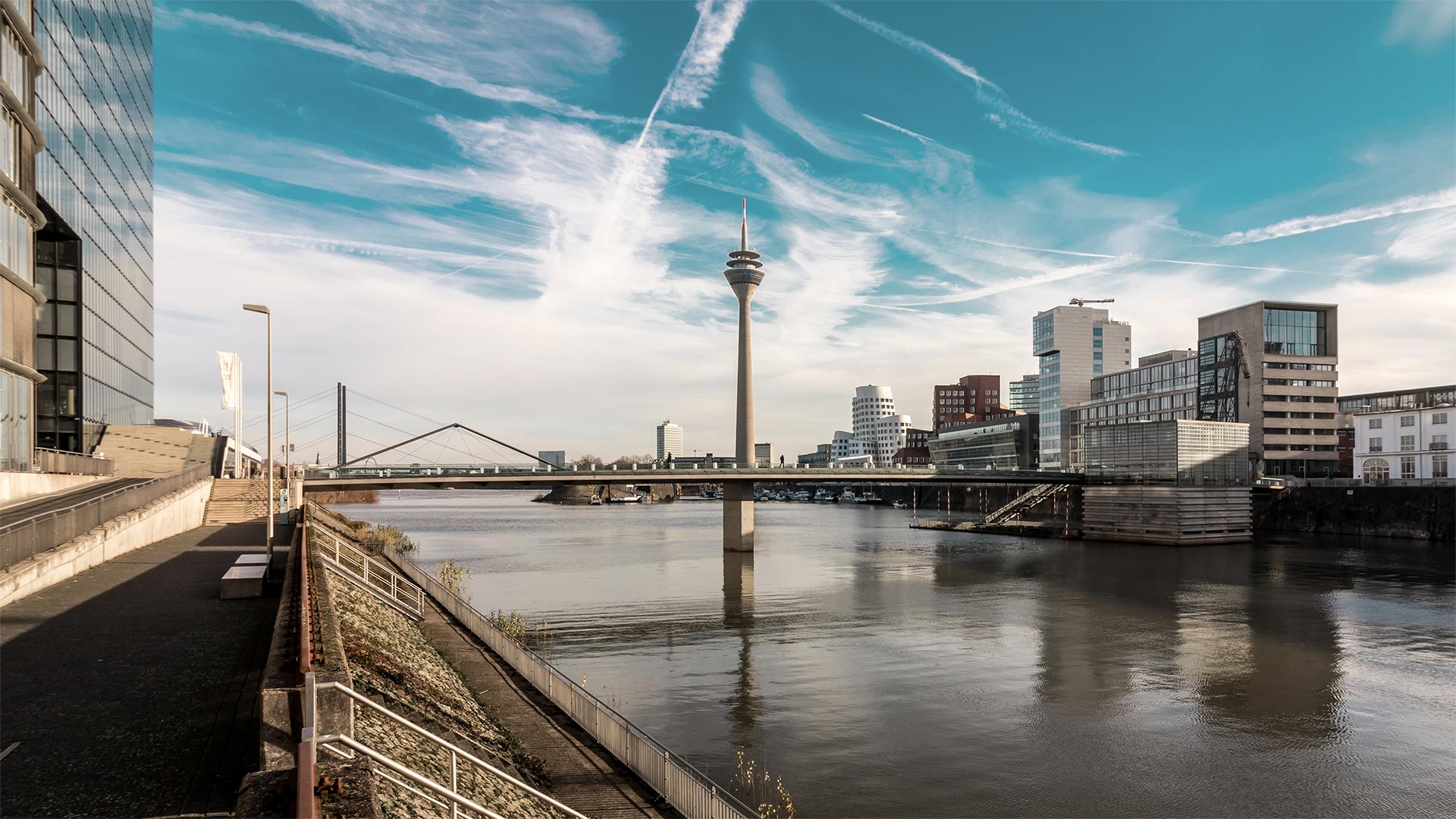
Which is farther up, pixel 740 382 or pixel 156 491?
pixel 740 382

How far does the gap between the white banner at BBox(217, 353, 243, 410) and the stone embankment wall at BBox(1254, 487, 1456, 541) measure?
373ft

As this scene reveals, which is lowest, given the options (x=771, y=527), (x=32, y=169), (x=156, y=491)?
(x=771, y=527)

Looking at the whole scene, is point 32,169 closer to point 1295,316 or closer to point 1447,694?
point 1447,694

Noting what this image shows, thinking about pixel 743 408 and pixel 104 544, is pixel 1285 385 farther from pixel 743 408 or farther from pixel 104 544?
pixel 104 544

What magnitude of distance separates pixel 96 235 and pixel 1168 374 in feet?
521

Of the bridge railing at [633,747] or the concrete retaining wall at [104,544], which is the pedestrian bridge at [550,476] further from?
the bridge railing at [633,747]

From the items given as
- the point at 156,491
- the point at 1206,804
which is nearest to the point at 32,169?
the point at 156,491

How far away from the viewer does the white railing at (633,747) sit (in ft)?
53.6

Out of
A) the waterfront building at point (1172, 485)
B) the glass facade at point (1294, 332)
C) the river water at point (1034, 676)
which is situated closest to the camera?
the river water at point (1034, 676)

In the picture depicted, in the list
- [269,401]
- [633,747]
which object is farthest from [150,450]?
[633,747]

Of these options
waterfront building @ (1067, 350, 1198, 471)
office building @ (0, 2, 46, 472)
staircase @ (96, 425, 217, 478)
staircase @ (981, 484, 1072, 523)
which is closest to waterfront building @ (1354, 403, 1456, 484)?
waterfront building @ (1067, 350, 1198, 471)

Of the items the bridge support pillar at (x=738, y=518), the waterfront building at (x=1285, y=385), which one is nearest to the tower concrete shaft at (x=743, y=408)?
the bridge support pillar at (x=738, y=518)

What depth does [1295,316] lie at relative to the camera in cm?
13038

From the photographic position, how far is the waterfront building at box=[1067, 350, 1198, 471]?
144 m
